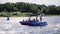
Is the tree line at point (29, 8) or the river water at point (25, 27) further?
the tree line at point (29, 8)

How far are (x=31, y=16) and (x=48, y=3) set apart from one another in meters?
0.32

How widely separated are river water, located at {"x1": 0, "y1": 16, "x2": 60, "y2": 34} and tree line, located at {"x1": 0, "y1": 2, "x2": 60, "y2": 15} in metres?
0.11

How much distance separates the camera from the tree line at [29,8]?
2.39 metres

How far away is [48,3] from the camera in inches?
95.0

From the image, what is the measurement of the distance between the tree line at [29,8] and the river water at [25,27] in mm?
107

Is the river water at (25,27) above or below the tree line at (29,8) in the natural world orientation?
below

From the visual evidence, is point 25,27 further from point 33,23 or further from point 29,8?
point 29,8

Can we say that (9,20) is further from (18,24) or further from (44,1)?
(44,1)

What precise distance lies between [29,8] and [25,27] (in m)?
0.29

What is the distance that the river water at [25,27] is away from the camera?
228 centimetres

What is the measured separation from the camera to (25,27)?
2.34m

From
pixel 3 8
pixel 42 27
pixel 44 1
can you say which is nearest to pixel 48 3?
pixel 44 1

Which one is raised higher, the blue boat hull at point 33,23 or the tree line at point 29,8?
the tree line at point 29,8

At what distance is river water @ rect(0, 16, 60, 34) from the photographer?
7.47ft
